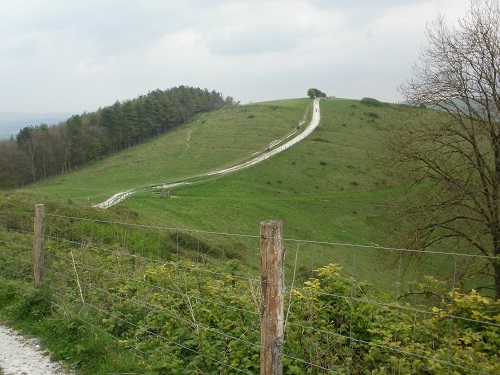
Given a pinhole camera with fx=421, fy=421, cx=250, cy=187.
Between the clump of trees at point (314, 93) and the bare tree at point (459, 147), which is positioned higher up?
the clump of trees at point (314, 93)

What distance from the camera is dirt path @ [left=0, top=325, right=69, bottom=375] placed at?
5430mm

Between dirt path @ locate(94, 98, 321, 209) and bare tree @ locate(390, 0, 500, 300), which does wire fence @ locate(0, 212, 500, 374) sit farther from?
dirt path @ locate(94, 98, 321, 209)

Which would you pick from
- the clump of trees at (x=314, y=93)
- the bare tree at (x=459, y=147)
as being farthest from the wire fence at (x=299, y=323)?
the clump of trees at (x=314, y=93)

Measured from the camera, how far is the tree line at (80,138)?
3086 inches

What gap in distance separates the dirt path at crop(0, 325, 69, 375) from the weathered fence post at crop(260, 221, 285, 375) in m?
3.05

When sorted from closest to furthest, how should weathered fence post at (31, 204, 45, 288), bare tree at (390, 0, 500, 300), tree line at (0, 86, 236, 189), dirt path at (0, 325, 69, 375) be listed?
dirt path at (0, 325, 69, 375) < weathered fence post at (31, 204, 45, 288) < bare tree at (390, 0, 500, 300) < tree line at (0, 86, 236, 189)

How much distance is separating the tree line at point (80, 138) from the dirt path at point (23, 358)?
7302 centimetres

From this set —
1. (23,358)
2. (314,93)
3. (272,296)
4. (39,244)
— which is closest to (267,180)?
(39,244)

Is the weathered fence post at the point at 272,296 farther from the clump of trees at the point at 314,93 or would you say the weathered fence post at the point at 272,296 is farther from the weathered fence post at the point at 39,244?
the clump of trees at the point at 314,93

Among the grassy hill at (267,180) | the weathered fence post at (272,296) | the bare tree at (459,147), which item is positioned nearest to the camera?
the weathered fence post at (272,296)

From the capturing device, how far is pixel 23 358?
5777 mm

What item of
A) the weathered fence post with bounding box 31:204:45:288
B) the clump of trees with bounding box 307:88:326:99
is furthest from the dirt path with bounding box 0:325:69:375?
the clump of trees with bounding box 307:88:326:99

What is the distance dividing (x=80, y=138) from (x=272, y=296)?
284 feet

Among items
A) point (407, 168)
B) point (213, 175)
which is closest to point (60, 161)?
point (213, 175)
